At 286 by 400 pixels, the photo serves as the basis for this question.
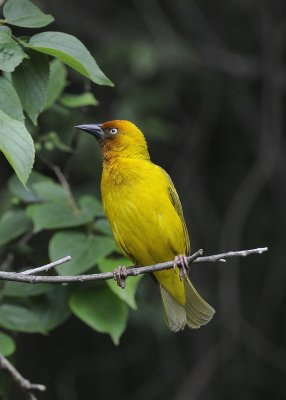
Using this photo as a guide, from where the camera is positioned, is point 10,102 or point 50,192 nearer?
point 10,102

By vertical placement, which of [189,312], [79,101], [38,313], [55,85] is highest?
[55,85]

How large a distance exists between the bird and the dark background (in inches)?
93.0

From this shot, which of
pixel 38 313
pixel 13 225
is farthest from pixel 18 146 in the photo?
pixel 13 225

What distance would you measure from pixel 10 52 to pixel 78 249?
99 centimetres

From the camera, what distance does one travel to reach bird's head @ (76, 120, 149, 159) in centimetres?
427

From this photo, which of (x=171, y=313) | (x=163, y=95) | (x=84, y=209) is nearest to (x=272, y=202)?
(x=163, y=95)

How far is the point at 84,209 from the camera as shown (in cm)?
364

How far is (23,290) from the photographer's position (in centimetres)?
341

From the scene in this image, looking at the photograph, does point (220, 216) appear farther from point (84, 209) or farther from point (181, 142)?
point (84, 209)

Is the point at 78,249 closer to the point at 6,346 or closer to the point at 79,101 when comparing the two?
the point at 6,346

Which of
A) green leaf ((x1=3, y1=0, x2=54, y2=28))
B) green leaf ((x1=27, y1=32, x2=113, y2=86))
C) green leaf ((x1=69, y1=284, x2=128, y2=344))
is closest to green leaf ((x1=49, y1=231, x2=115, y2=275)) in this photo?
green leaf ((x1=69, y1=284, x2=128, y2=344))

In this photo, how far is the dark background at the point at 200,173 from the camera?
689 cm

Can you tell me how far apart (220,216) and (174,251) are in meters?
3.78

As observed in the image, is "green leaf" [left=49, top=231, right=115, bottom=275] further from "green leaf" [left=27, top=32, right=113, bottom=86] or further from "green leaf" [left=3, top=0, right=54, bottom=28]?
"green leaf" [left=3, top=0, right=54, bottom=28]
